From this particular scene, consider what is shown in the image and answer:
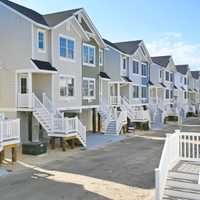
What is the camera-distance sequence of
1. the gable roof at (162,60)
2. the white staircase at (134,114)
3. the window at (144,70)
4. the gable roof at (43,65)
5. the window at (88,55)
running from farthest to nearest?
the gable roof at (162,60), the window at (144,70), the white staircase at (134,114), the window at (88,55), the gable roof at (43,65)

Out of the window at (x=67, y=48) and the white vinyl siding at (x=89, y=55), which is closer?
the window at (x=67, y=48)

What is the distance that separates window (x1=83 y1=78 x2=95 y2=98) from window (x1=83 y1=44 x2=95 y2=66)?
1.52 m

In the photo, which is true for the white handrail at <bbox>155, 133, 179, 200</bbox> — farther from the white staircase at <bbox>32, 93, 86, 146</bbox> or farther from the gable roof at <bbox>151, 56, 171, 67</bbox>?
the gable roof at <bbox>151, 56, 171, 67</bbox>

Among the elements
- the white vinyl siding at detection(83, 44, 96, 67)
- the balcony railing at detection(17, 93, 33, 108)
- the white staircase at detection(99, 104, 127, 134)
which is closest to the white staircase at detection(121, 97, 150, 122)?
the white staircase at detection(99, 104, 127, 134)

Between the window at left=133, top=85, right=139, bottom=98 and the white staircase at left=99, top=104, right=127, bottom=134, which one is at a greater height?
the window at left=133, top=85, right=139, bottom=98

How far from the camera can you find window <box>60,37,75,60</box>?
23672 millimetres

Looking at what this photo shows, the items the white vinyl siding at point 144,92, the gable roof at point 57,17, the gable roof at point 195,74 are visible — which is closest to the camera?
the gable roof at point 57,17

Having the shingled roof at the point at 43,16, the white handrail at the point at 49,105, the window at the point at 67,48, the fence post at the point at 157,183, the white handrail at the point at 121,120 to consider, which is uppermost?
the shingled roof at the point at 43,16

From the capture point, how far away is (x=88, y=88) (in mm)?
27750

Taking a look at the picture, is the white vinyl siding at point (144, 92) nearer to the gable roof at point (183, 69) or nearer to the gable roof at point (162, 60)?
the gable roof at point (162, 60)

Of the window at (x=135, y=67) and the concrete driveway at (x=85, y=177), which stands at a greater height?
the window at (x=135, y=67)

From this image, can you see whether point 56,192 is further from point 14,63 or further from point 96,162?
point 14,63

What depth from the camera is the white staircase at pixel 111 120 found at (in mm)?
28553

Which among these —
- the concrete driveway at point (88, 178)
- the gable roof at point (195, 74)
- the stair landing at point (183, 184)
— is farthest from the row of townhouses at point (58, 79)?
the gable roof at point (195, 74)
